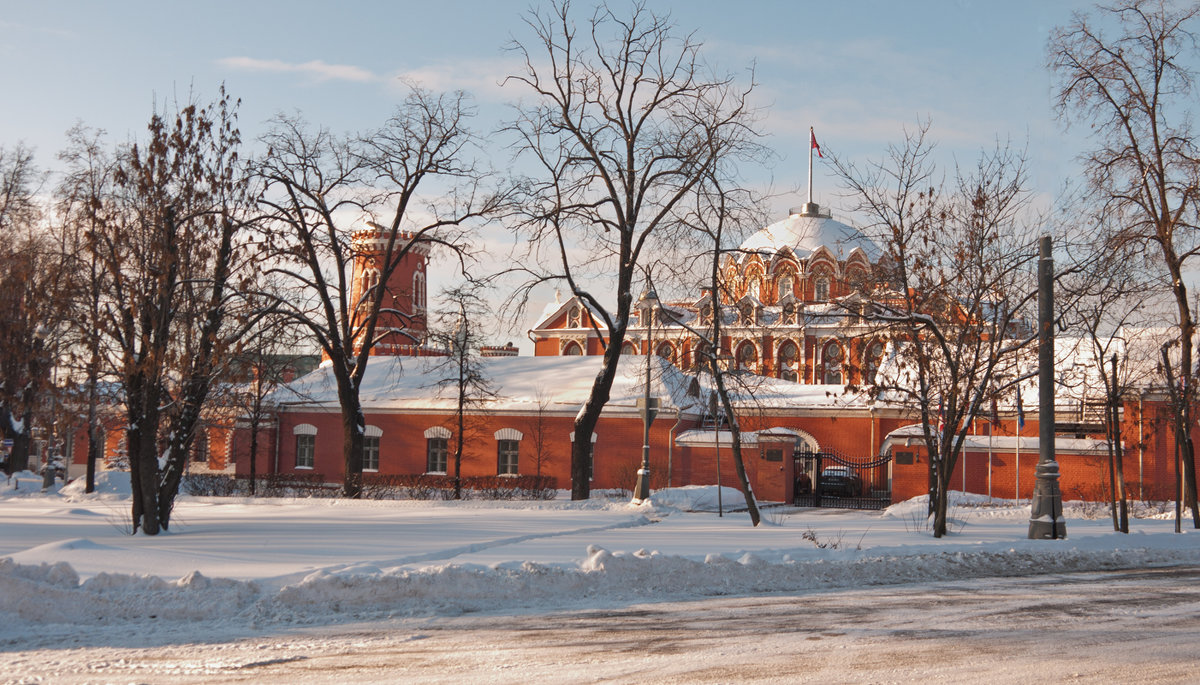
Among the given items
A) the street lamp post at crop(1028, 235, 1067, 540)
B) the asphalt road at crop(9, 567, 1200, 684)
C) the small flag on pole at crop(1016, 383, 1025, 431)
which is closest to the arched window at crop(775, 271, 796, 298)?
the small flag on pole at crop(1016, 383, 1025, 431)

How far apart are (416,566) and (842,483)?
25.1m

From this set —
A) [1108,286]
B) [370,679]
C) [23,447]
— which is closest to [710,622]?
[370,679]

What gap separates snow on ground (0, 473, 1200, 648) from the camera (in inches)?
344

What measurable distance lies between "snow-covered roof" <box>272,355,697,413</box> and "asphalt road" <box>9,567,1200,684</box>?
2197 cm

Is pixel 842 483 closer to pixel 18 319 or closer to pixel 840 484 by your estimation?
pixel 840 484

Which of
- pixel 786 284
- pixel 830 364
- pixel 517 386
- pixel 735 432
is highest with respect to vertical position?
pixel 786 284

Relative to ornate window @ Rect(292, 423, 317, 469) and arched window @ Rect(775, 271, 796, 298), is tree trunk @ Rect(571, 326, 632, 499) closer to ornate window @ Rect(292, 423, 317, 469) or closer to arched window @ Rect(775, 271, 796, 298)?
ornate window @ Rect(292, 423, 317, 469)

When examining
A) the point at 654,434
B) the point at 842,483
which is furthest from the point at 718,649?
the point at 842,483

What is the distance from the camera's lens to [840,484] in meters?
33.2

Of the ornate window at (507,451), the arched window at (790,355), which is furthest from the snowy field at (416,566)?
the arched window at (790,355)

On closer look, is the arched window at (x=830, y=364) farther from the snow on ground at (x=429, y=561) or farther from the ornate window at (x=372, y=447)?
the snow on ground at (x=429, y=561)

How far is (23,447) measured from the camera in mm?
37906

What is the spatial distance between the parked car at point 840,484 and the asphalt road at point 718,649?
23513mm

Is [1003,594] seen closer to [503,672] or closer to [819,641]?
[819,641]
